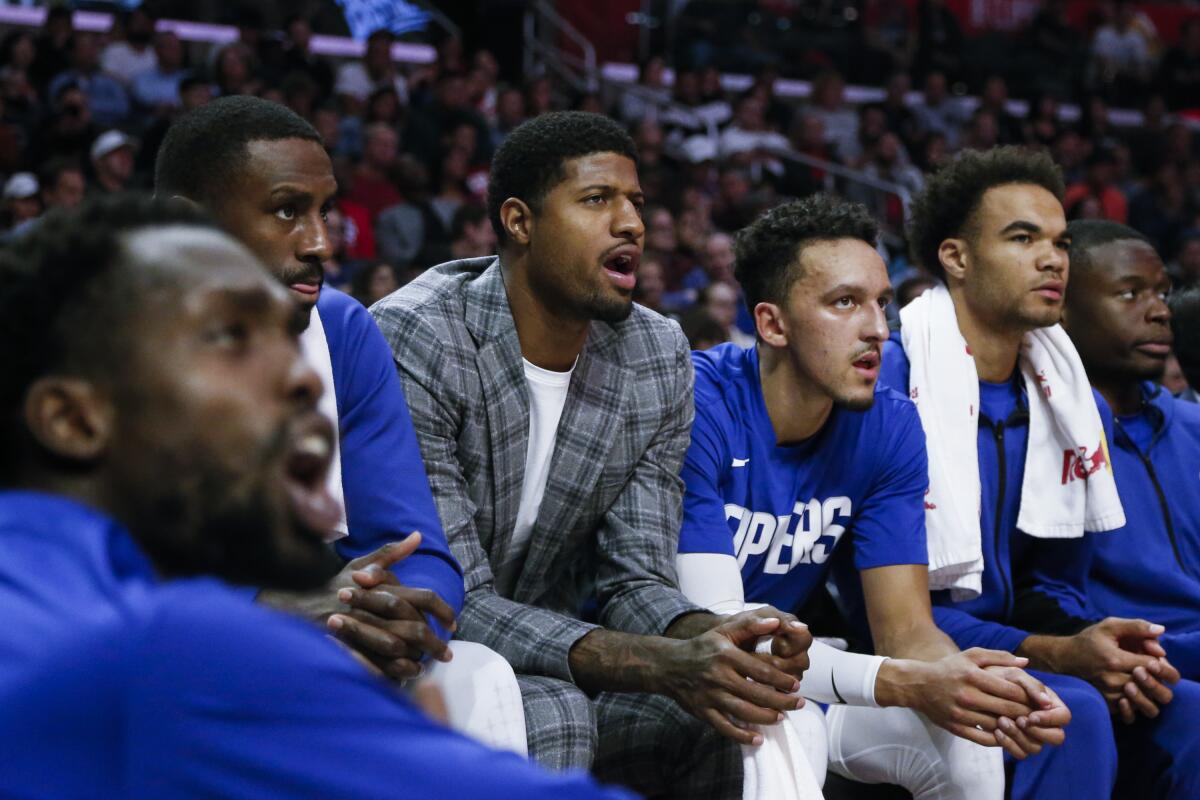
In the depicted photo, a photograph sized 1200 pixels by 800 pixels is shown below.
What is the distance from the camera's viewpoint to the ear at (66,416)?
3.23 feet

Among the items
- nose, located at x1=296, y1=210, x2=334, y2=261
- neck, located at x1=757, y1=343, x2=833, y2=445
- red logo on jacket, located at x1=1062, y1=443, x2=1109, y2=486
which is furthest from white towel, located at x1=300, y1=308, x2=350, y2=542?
red logo on jacket, located at x1=1062, y1=443, x2=1109, y2=486

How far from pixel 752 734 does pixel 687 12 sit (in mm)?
10723

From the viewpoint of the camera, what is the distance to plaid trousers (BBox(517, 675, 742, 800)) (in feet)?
7.55

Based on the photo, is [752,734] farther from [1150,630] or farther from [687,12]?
[687,12]

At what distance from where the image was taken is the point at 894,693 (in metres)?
2.66

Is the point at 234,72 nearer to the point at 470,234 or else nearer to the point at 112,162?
the point at 112,162

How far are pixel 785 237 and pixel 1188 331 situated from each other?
174 centimetres

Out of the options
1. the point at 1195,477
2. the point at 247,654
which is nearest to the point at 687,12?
the point at 1195,477

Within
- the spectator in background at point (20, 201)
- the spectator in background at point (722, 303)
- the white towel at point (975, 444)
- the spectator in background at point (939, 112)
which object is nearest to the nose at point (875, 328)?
the white towel at point (975, 444)

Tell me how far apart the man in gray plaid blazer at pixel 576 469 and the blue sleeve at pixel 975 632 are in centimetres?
78

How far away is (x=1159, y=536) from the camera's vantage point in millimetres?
3520

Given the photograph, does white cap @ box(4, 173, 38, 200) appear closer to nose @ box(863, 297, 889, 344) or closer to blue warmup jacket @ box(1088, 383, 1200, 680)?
Result: nose @ box(863, 297, 889, 344)

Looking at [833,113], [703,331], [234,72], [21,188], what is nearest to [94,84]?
[234,72]

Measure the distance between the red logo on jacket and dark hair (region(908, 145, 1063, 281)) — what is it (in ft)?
1.91
